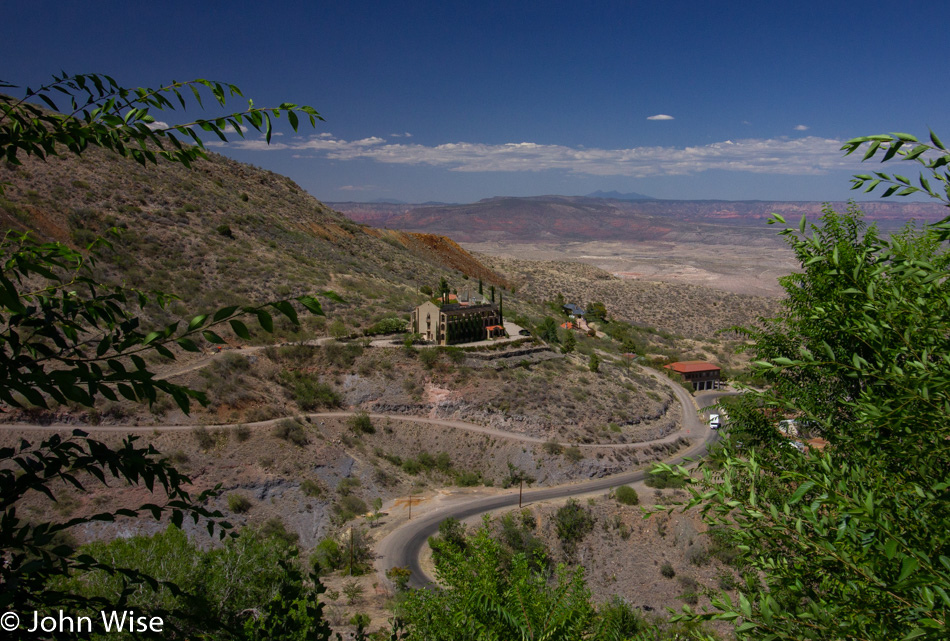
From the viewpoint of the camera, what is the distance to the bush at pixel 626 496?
2705cm

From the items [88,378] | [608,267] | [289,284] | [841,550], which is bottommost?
[608,267]

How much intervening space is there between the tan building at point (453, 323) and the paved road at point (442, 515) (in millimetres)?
12697

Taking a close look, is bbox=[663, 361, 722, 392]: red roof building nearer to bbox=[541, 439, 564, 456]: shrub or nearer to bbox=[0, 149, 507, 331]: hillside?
bbox=[541, 439, 564, 456]: shrub

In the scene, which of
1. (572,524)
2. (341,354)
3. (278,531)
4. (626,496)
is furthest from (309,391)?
(626,496)

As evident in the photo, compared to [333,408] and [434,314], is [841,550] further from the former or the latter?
[434,314]

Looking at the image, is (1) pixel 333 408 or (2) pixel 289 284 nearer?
(1) pixel 333 408

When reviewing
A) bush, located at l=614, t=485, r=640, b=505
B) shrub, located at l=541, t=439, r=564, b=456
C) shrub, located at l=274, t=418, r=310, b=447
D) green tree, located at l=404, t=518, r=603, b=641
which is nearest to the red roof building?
shrub, located at l=541, t=439, r=564, b=456

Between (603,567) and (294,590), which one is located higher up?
(294,590)

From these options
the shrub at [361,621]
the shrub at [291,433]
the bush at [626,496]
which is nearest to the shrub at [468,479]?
the bush at [626,496]

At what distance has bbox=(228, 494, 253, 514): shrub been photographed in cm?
2442

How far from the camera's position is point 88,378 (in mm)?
2764

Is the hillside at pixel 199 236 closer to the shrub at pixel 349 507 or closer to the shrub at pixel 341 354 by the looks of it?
the shrub at pixel 341 354

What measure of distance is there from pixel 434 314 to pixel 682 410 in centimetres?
1952

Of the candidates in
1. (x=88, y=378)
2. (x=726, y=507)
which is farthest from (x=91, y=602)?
(x=726, y=507)
